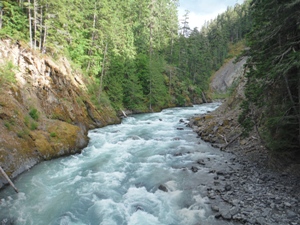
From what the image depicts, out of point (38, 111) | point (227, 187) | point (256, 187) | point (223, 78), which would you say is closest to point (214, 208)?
point (227, 187)

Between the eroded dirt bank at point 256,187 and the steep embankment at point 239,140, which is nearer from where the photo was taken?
the eroded dirt bank at point 256,187

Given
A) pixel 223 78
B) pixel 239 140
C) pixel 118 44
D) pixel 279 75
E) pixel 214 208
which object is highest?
pixel 118 44

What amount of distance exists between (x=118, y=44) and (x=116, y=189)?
23.7 m

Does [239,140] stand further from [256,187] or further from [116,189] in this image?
[116,189]

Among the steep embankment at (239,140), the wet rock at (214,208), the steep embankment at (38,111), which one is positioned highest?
the steep embankment at (38,111)

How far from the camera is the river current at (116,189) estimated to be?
6.71m

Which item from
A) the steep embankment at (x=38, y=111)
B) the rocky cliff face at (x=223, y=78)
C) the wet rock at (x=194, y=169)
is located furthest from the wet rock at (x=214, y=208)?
the rocky cliff face at (x=223, y=78)

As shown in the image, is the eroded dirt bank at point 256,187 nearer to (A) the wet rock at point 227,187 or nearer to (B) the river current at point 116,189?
(A) the wet rock at point 227,187

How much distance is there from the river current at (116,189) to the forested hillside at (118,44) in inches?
413

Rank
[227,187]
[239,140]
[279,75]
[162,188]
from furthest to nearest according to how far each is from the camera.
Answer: [239,140], [162,188], [227,187], [279,75]

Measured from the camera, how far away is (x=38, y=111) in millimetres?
12891

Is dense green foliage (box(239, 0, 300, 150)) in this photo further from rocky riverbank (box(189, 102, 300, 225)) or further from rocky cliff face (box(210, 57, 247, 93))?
rocky cliff face (box(210, 57, 247, 93))

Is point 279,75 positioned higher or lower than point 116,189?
higher

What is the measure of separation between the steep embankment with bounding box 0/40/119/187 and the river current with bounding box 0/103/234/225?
2.63ft
